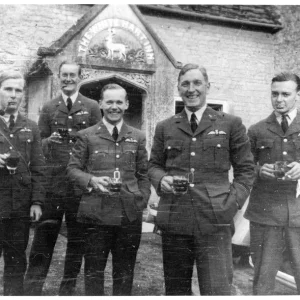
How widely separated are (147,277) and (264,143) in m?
1.67

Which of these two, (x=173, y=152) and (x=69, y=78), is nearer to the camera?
(x=173, y=152)

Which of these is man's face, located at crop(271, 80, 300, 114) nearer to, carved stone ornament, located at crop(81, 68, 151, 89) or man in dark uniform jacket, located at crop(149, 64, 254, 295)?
man in dark uniform jacket, located at crop(149, 64, 254, 295)

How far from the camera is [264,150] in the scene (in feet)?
9.61

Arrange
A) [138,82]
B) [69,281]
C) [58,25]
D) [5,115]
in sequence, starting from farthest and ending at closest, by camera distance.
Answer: [58,25]
[138,82]
[69,281]
[5,115]

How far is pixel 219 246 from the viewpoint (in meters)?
2.53

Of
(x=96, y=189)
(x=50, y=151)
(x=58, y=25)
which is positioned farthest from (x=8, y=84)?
(x=58, y=25)

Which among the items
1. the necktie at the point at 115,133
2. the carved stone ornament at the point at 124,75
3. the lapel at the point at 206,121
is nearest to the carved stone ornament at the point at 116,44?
the carved stone ornament at the point at 124,75

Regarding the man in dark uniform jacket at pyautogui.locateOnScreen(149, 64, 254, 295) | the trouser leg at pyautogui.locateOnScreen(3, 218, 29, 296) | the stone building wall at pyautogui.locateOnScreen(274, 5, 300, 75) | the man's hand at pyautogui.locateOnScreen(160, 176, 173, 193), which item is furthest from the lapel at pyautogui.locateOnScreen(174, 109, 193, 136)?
the stone building wall at pyautogui.locateOnScreen(274, 5, 300, 75)

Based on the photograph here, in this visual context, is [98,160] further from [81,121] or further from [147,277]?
[147,277]

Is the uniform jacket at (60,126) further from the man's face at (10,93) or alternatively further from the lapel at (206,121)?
the lapel at (206,121)

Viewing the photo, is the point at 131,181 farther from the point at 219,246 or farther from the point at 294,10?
the point at 294,10

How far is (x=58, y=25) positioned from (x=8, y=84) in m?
4.06

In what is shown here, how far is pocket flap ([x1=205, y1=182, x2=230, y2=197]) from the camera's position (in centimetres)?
256

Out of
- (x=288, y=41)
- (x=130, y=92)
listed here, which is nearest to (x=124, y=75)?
(x=130, y=92)
